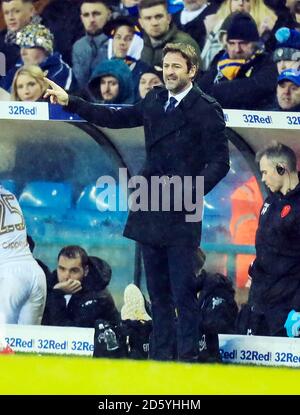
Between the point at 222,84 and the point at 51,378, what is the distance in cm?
181

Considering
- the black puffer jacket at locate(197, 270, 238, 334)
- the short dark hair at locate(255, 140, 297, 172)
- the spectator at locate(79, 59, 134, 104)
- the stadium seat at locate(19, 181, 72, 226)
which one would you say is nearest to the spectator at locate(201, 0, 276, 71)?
the spectator at locate(79, 59, 134, 104)

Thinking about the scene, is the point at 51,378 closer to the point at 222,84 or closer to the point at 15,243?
the point at 15,243

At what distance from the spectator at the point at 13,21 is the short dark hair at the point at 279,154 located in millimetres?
1396

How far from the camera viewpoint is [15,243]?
393 inches

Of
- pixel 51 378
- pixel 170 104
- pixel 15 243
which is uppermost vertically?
pixel 170 104

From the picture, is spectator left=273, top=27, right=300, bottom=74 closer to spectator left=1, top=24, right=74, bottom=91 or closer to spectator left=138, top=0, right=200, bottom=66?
spectator left=138, top=0, right=200, bottom=66

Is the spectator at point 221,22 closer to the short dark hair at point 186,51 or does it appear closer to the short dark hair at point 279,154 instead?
the short dark hair at point 186,51

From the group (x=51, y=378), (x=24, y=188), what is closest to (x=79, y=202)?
(x=24, y=188)

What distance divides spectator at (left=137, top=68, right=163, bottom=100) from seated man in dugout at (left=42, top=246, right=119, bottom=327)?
0.90m

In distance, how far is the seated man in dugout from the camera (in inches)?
393

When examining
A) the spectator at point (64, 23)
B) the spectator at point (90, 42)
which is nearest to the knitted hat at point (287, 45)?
the spectator at point (90, 42)

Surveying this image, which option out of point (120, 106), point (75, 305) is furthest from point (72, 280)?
point (120, 106)

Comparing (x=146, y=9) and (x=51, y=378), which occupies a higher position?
(x=146, y=9)

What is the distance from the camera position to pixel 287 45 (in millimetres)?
9898
